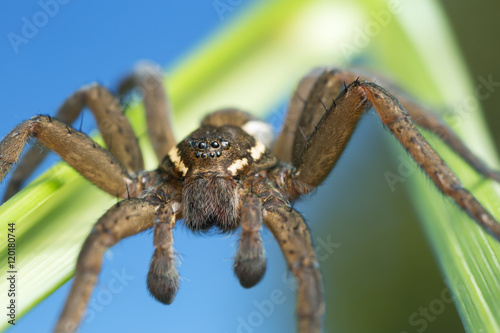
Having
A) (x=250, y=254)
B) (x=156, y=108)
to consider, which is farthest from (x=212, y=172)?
(x=156, y=108)

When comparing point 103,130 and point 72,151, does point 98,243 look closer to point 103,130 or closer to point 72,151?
point 72,151

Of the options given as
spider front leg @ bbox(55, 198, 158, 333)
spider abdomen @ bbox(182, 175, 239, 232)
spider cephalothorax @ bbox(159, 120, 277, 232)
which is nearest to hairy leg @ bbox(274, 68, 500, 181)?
spider cephalothorax @ bbox(159, 120, 277, 232)

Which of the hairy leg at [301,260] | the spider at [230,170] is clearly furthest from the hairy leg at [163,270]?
the hairy leg at [301,260]

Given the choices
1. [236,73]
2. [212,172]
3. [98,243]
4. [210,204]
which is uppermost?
[236,73]

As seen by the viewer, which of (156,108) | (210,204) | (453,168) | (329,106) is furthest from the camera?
(156,108)

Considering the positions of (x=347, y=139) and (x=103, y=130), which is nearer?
(x=347, y=139)

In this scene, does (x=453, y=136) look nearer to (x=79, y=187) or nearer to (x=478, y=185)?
(x=478, y=185)

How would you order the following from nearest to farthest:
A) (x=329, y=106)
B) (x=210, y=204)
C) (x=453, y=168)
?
(x=210, y=204)
(x=453, y=168)
(x=329, y=106)

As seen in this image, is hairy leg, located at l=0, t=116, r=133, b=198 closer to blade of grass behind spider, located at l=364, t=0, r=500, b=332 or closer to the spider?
the spider
